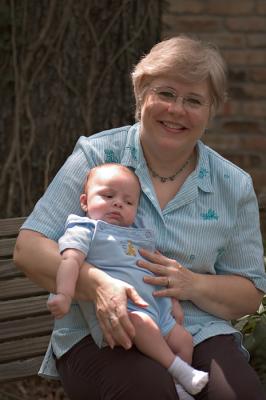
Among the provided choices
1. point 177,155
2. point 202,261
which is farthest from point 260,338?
point 177,155

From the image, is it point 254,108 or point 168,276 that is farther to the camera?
point 254,108

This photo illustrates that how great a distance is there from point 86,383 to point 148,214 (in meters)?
0.57

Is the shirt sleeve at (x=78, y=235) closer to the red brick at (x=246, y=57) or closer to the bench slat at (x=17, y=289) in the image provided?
the bench slat at (x=17, y=289)

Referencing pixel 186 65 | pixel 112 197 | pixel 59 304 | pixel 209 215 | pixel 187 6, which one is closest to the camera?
pixel 59 304

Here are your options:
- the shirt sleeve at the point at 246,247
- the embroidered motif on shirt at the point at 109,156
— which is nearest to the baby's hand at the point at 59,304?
the embroidered motif on shirt at the point at 109,156

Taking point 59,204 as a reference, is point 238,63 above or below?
below

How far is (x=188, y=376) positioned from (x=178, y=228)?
0.51m

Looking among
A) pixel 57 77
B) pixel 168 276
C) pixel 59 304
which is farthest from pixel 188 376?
Result: pixel 57 77

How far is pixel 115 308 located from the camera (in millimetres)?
3049

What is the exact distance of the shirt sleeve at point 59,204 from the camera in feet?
10.9

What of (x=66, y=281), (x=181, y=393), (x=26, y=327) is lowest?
(x=26, y=327)

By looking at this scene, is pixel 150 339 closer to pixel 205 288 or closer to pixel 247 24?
pixel 205 288

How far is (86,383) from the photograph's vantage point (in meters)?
3.18

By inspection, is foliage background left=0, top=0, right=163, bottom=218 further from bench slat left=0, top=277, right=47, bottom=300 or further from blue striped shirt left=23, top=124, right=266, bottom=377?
blue striped shirt left=23, top=124, right=266, bottom=377
